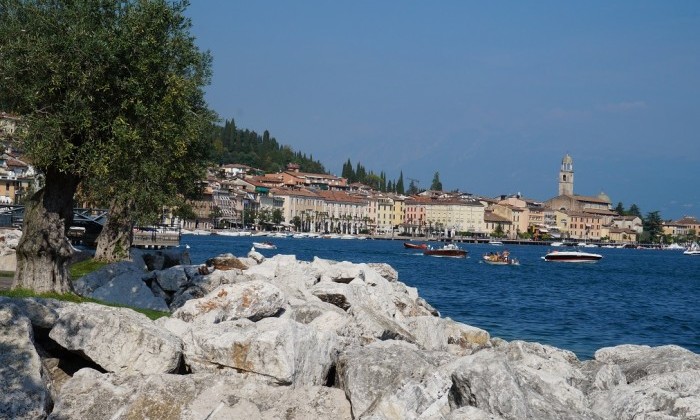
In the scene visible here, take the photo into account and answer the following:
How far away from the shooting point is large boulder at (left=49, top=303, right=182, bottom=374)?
38.9ft

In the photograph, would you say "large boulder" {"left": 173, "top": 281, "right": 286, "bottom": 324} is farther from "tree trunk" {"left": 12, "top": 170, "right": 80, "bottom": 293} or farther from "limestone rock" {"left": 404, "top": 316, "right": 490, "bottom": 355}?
"limestone rock" {"left": 404, "top": 316, "right": 490, "bottom": 355}

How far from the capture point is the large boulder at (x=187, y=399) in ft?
36.1

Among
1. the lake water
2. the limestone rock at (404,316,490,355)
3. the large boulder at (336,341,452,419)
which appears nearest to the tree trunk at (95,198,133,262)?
the limestone rock at (404,316,490,355)

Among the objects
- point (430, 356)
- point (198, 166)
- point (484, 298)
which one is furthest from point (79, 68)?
point (484, 298)

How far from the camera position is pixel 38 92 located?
57.7 feet

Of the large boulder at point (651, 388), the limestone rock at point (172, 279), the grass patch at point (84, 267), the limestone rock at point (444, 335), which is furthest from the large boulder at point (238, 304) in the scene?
the grass patch at point (84, 267)

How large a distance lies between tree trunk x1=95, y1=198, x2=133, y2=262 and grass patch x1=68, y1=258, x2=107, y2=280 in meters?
0.57

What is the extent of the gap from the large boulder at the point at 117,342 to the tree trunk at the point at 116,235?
61.3ft

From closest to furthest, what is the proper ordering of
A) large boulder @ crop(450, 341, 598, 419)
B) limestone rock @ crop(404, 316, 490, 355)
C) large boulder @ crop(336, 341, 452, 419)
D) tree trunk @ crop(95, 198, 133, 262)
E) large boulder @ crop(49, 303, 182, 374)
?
large boulder @ crop(450, 341, 598, 419), large boulder @ crop(336, 341, 452, 419), large boulder @ crop(49, 303, 182, 374), limestone rock @ crop(404, 316, 490, 355), tree trunk @ crop(95, 198, 133, 262)

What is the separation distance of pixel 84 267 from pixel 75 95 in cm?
1144

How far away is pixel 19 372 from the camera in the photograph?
11.0 meters

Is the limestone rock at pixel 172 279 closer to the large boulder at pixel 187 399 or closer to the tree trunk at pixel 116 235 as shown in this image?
the tree trunk at pixel 116 235

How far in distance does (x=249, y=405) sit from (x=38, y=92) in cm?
928

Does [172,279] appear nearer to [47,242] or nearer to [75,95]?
[47,242]
